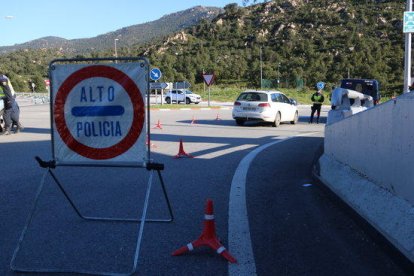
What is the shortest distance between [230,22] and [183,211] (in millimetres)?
127704

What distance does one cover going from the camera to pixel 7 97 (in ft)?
50.2

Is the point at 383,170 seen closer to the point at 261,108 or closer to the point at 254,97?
the point at 261,108

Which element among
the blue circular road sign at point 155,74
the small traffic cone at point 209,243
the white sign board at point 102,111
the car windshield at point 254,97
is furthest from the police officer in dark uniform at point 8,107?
the blue circular road sign at point 155,74

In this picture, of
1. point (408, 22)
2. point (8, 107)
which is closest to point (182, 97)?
point (408, 22)

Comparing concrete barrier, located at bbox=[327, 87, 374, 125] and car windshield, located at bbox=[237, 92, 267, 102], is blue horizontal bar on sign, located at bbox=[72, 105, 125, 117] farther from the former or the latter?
car windshield, located at bbox=[237, 92, 267, 102]

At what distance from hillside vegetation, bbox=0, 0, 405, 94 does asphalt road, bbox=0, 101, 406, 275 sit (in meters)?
60.3

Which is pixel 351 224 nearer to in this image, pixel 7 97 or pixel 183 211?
pixel 183 211

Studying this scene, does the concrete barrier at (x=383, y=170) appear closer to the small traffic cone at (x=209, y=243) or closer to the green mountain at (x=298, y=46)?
the small traffic cone at (x=209, y=243)

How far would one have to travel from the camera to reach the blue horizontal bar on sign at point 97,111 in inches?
171

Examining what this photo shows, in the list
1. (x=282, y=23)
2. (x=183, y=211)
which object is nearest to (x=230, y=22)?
(x=282, y=23)

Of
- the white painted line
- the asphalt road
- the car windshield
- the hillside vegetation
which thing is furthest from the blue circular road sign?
the hillside vegetation

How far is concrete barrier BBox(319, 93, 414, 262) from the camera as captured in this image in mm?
4293

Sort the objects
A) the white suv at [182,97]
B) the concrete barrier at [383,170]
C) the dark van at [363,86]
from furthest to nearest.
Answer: the white suv at [182,97], the dark van at [363,86], the concrete barrier at [383,170]

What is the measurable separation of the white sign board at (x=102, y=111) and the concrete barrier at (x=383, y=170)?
90.5 inches
